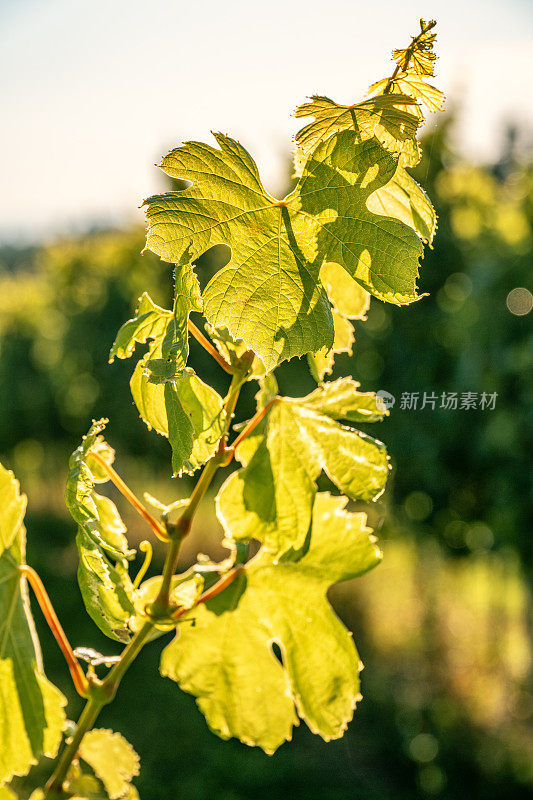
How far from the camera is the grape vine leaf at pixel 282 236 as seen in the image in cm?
46

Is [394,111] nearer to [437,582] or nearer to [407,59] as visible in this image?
[407,59]

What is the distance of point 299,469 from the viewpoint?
2.07 ft

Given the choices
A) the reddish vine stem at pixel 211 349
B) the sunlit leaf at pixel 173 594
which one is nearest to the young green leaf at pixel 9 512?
the sunlit leaf at pixel 173 594

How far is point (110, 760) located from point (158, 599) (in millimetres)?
236

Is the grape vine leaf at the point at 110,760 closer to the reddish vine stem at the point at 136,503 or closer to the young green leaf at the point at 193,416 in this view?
the reddish vine stem at the point at 136,503

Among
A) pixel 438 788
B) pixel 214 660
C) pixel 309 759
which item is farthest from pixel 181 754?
pixel 214 660

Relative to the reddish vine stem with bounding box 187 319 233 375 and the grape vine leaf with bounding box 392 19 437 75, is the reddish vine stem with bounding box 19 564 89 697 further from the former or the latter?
the grape vine leaf with bounding box 392 19 437 75

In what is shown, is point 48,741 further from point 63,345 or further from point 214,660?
point 63,345

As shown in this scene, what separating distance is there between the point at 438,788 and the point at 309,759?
2.41ft

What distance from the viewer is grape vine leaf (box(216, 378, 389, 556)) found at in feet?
2.01

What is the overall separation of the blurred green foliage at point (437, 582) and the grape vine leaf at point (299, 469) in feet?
9.16

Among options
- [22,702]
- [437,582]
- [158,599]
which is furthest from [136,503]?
[437,582]

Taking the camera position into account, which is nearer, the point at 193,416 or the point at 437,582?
the point at 193,416

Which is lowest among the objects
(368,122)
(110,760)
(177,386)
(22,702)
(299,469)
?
(110,760)
